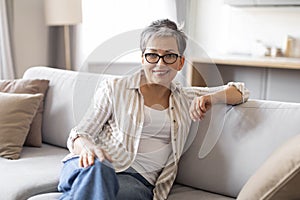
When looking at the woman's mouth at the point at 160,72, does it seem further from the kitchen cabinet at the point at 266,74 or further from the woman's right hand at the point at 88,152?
the kitchen cabinet at the point at 266,74

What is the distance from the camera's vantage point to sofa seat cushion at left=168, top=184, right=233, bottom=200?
1446 millimetres

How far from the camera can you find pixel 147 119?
142 cm

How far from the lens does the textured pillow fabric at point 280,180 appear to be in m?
1.04

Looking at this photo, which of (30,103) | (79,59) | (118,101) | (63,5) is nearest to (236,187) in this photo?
(118,101)

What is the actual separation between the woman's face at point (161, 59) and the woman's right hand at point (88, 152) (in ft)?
1.03

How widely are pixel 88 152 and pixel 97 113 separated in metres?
0.20

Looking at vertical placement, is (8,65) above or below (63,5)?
below

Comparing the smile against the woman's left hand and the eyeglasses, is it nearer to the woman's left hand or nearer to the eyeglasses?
the eyeglasses

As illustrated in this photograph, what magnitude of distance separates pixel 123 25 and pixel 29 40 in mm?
872

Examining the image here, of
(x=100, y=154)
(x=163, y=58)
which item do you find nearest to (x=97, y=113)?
(x=100, y=154)

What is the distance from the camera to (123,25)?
3.49 metres

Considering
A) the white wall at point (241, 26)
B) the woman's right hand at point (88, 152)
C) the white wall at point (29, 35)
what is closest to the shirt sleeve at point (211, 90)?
the woman's right hand at point (88, 152)

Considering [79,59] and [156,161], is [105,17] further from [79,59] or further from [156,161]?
[156,161]

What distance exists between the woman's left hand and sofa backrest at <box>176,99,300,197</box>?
9 cm
